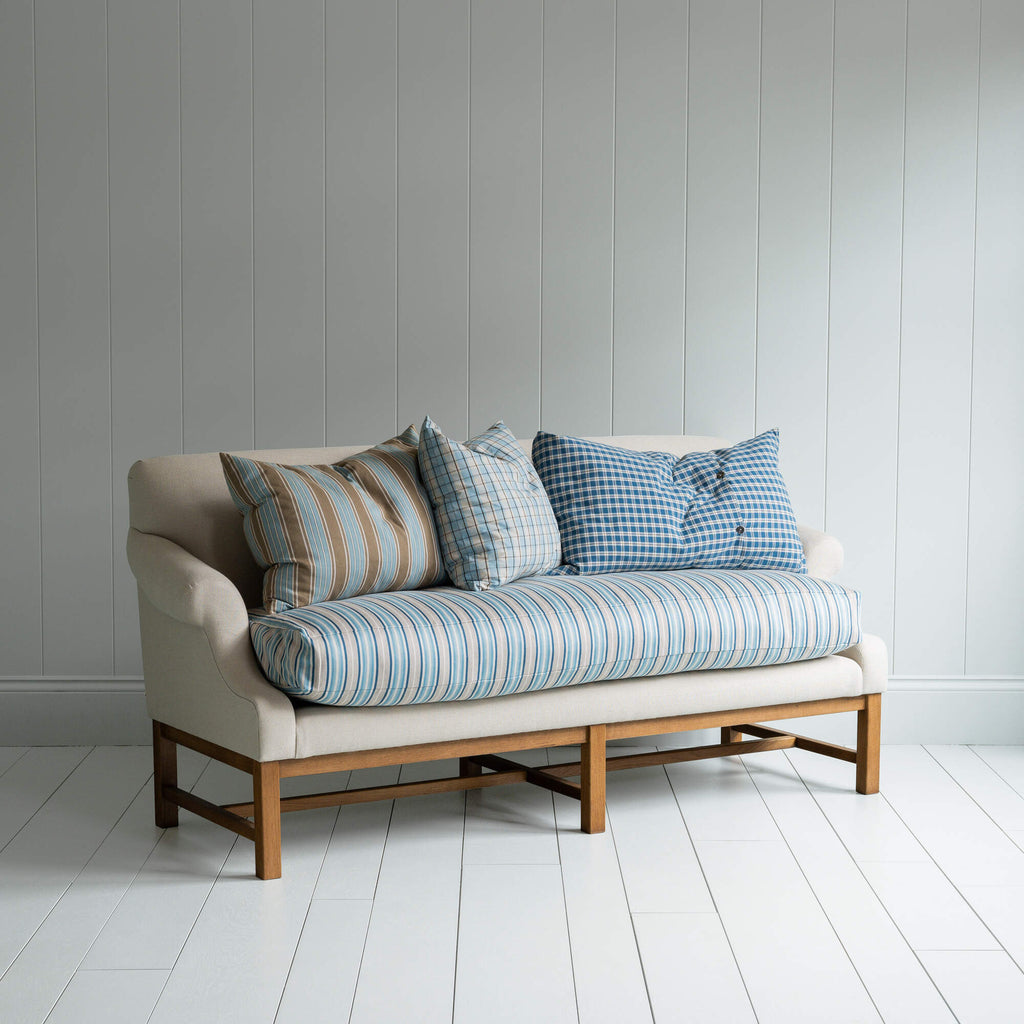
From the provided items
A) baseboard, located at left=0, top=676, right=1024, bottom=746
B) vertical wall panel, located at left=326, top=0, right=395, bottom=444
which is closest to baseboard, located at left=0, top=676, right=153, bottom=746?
baseboard, located at left=0, top=676, right=1024, bottom=746

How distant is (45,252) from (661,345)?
1.93 m

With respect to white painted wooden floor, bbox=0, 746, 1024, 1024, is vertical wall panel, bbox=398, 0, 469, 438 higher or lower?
higher

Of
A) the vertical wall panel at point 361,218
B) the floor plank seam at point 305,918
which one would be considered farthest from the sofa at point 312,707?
the vertical wall panel at point 361,218

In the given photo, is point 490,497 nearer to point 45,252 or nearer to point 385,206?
point 385,206

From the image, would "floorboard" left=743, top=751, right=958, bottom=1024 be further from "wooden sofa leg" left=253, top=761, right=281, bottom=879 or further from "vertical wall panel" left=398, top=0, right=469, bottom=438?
"vertical wall panel" left=398, top=0, right=469, bottom=438

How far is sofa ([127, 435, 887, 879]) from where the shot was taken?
7.93 ft

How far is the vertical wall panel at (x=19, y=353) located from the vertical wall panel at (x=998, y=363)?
2955mm

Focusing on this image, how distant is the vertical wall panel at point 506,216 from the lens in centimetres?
358

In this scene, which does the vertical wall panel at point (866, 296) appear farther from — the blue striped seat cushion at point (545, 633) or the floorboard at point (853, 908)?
the floorboard at point (853, 908)

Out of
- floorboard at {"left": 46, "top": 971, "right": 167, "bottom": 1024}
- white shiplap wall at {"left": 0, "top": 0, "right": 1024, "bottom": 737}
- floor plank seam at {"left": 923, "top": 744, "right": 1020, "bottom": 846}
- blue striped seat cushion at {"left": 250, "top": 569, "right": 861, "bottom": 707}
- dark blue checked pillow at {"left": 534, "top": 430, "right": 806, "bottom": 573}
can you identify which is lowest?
Result: floor plank seam at {"left": 923, "top": 744, "right": 1020, "bottom": 846}

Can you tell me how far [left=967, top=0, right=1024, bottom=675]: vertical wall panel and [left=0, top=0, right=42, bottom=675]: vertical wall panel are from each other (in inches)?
116

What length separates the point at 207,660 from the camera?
248 cm

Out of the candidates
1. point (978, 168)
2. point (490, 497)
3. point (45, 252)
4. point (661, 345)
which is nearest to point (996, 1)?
point (978, 168)

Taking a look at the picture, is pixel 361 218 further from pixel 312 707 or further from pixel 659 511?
pixel 312 707
